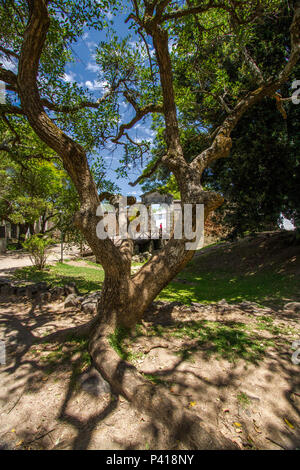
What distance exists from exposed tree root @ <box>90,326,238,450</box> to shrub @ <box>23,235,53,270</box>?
772cm

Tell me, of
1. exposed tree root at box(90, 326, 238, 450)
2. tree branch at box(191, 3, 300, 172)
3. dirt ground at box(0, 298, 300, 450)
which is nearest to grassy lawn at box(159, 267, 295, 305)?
dirt ground at box(0, 298, 300, 450)

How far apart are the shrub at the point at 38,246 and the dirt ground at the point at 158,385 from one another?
20.2ft

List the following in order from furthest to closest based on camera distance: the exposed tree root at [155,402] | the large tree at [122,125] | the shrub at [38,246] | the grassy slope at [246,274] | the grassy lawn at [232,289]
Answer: the shrub at [38,246] → the grassy slope at [246,274] → the grassy lawn at [232,289] → the large tree at [122,125] → the exposed tree root at [155,402]

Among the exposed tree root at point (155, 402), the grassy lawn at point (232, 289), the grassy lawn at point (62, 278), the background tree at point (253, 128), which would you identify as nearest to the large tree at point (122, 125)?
the exposed tree root at point (155, 402)

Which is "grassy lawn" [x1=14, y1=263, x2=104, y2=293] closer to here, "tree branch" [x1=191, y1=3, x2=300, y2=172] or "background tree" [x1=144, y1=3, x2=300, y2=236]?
"tree branch" [x1=191, y1=3, x2=300, y2=172]

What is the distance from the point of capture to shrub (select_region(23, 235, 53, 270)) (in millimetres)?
9172

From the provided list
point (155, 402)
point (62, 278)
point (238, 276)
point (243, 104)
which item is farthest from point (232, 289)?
point (62, 278)

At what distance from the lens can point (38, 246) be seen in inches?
368

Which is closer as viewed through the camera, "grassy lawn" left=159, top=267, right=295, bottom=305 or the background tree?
"grassy lawn" left=159, top=267, right=295, bottom=305

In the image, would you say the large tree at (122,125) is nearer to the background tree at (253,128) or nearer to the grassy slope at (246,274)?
the background tree at (253,128)

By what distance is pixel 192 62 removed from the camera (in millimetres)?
6516

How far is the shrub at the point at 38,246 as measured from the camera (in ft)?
30.1

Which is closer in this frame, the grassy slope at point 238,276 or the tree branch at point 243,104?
the tree branch at point 243,104
